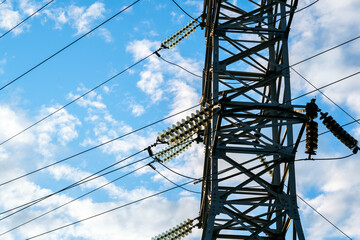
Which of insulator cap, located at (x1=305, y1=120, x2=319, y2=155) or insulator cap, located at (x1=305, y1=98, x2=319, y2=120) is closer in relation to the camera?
insulator cap, located at (x1=305, y1=120, x2=319, y2=155)

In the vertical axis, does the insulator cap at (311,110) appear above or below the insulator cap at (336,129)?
above

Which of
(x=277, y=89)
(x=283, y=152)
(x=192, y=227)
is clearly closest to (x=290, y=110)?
A: (x=283, y=152)

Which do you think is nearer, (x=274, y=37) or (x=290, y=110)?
(x=290, y=110)

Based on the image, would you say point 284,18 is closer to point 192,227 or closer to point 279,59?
point 279,59

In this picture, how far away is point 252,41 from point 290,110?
4655mm

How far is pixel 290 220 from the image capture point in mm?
15289

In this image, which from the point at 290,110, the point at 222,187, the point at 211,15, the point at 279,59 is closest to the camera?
the point at 290,110

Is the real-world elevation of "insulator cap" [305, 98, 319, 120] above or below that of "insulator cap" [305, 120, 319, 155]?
above

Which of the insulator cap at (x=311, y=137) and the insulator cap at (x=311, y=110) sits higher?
the insulator cap at (x=311, y=110)

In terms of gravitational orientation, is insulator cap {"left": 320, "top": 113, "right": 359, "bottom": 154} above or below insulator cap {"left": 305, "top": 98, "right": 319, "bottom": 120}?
below

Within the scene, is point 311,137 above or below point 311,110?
below

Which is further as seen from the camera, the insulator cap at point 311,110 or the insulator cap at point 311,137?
the insulator cap at point 311,110

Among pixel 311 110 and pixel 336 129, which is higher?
pixel 311 110

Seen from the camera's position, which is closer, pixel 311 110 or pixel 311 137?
pixel 311 137
